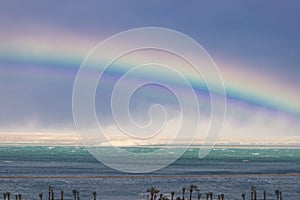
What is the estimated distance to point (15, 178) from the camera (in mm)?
121500

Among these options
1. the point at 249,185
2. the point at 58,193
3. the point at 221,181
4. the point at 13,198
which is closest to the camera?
the point at 13,198

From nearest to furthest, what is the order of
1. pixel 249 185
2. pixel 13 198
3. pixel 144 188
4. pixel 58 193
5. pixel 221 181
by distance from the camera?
pixel 13 198
pixel 58 193
pixel 144 188
pixel 249 185
pixel 221 181

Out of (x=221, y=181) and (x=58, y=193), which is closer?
(x=58, y=193)

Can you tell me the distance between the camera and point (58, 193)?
9256 centimetres

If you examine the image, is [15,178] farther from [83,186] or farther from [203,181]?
[203,181]

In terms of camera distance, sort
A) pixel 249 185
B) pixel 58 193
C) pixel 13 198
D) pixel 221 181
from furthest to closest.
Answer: pixel 221 181 < pixel 249 185 < pixel 58 193 < pixel 13 198

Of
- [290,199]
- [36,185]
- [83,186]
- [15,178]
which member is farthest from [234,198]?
[15,178]

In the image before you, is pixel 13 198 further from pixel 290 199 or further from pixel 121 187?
pixel 290 199

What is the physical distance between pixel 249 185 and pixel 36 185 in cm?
3805

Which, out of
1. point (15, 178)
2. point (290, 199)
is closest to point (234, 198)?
point (290, 199)

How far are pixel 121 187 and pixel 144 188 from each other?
4019mm

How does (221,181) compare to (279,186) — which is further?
(221,181)

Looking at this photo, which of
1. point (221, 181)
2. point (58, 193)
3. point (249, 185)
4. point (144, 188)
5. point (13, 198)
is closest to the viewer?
point (13, 198)

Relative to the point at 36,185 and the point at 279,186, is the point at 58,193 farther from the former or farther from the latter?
the point at 279,186
